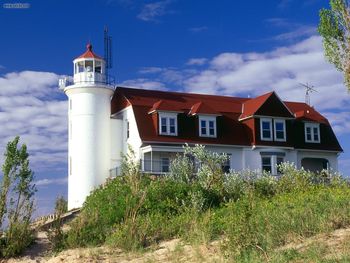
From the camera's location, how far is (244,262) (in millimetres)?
12180

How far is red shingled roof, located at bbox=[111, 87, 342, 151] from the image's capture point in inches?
1645

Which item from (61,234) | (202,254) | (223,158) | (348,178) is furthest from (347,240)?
(223,158)

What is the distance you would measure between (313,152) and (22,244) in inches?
1305

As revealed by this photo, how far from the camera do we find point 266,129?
1766 inches

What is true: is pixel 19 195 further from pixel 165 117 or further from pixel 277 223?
pixel 165 117

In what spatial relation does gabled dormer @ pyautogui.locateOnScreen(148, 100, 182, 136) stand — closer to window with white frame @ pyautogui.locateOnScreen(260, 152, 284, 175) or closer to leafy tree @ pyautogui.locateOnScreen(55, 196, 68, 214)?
window with white frame @ pyautogui.locateOnScreen(260, 152, 284, 175)

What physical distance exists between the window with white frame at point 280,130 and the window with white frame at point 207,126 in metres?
4.85

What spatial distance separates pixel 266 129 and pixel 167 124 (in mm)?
7631

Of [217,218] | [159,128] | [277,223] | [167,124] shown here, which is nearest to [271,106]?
[167,124]

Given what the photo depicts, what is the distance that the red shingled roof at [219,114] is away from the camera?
41.8 metres

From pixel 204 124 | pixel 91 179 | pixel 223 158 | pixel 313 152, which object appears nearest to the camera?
pixel 223 158

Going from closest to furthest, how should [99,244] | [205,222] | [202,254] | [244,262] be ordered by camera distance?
[244,262]
[202,254]
[205,222]
[99,244]

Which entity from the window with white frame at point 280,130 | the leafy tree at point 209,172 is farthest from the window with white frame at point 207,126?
the leafy tree at point 209,172

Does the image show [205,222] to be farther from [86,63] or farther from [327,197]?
[86,63]
